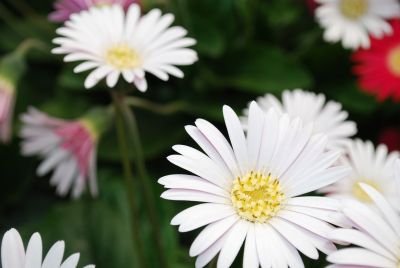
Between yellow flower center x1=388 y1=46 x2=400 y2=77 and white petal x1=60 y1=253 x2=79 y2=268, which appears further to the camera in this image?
yellow flower center x1=388 y1=46 x2=400 y2=77

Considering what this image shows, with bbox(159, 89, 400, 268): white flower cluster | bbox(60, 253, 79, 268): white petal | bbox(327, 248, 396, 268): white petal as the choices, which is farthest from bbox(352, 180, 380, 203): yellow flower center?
bbox(60, 253, 79, 268): white petal

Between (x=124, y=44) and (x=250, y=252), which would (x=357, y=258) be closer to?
(x=250, y=252)

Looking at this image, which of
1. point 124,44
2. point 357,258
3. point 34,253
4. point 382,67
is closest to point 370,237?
point 357,258

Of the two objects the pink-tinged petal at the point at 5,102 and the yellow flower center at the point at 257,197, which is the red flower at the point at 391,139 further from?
the pink-tinged petal at the point at 5,102

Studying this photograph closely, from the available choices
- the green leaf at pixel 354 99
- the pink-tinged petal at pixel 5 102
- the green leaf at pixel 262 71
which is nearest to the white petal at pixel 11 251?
the pink-tinged petal at pixel 5 102

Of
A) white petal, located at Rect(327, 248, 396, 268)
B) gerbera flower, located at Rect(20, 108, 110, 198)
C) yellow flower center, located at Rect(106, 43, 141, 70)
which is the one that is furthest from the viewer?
gerbera flower, located at Rect(20, 108, 110, 198)

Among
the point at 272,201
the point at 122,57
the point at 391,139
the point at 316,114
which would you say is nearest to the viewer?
the point at 272,201

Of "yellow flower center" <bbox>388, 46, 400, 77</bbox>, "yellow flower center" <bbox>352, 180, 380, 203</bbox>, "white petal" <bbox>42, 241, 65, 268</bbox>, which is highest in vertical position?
"yellow flower center" <bbox>388, 46, 400, 77</bbox>

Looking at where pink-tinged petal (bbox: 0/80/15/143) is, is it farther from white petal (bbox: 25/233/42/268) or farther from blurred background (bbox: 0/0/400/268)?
white petal (bbox: 25/233/42/268)
